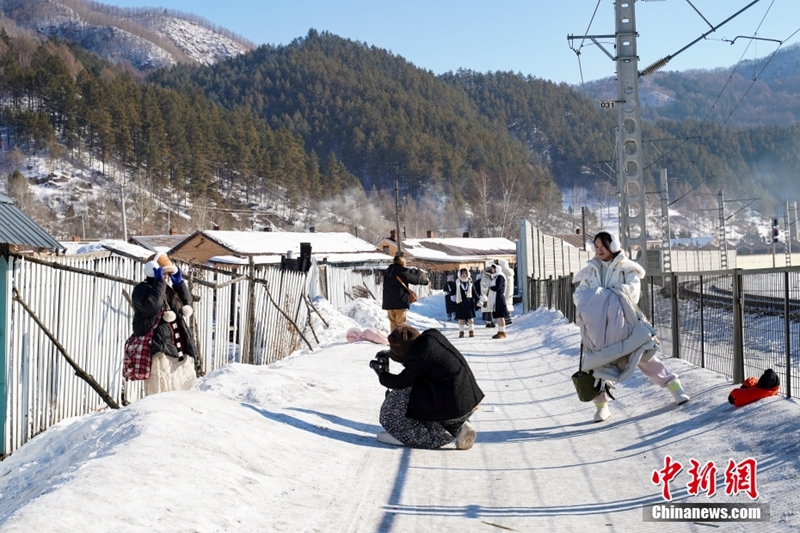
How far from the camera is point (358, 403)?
388 inches

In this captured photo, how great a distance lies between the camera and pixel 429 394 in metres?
7.33

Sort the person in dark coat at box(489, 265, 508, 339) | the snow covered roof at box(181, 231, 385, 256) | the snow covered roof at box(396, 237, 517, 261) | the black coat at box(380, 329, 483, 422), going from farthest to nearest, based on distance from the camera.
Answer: the snow covered roof at box(396, 237, 517, 261) → the snow covered roof at box(181, 231, 385, 256) → the person in dark coat at box(489, 265, 508, 339) → the black coat at box(380, 329, 483, 422)

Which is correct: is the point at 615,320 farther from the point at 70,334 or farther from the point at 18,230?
the point at 18,230

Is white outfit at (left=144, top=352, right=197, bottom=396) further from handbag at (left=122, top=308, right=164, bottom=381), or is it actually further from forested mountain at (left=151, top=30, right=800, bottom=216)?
forested mountain at (left=151, top=30, right=800, bottom=216)

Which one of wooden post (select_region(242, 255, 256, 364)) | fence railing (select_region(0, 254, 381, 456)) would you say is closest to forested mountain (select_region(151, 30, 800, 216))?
wooden post (select_region(242, 255, 256, 364))

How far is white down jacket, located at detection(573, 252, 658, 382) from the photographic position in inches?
298

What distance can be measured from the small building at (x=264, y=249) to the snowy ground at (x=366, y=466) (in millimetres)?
41452

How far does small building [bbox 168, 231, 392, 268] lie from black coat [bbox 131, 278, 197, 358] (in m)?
41.1

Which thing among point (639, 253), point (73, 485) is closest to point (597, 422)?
point (73, 485)

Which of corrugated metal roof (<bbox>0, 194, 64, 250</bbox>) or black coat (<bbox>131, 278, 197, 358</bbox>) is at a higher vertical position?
corrugated metal roof (<bbox>0, 194, 64, 250</bbox>)

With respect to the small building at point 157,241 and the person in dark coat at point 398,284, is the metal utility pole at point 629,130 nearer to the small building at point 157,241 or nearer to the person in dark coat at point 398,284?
the person in dark coat at point 398,284

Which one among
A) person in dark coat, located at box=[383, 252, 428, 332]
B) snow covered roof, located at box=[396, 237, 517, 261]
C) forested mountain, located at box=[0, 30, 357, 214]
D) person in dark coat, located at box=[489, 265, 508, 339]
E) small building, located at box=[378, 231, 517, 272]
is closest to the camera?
person in dark coat, located at box=[383, 252, 428, 332]

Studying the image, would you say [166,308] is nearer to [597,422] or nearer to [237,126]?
[597,422]

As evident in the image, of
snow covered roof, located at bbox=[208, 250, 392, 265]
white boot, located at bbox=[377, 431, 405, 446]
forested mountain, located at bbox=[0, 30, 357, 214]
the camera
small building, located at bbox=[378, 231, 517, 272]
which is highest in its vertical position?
forested mountain, located at bbox=[0, 30, 357, 214]
